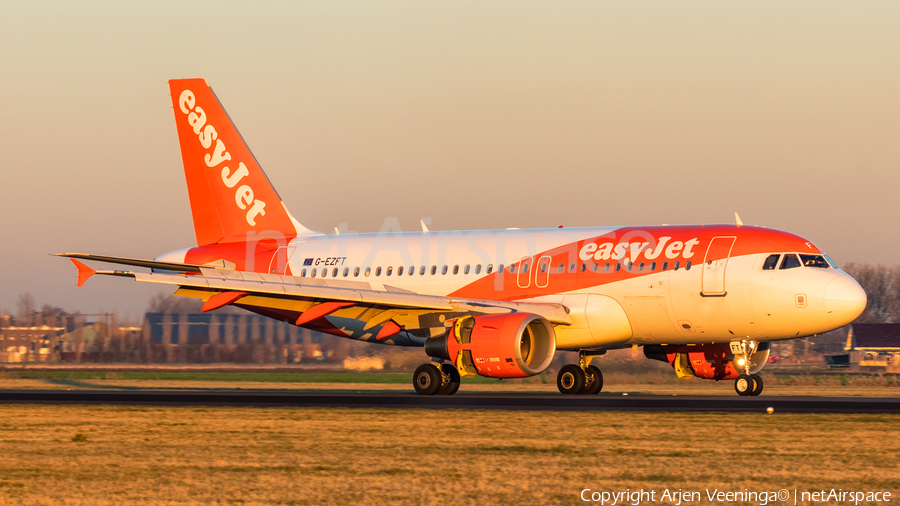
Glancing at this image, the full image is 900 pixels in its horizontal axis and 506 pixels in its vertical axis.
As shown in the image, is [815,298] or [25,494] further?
[815,298]

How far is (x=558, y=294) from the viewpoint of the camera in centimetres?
3062

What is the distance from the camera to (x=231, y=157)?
38812mm

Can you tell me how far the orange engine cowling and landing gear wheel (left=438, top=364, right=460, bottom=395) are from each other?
1.04 m

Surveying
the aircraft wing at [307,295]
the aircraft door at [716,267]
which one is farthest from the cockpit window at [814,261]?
the aircraft wing at [307,295]

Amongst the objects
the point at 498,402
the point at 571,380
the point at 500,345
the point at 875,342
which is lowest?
the point at 498,402

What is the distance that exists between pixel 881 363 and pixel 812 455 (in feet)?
220

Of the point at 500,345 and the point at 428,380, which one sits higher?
the point at 500,345

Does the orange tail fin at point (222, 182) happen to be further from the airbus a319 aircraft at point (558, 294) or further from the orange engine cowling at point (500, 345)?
the orange engine cowling at point (500, 345)

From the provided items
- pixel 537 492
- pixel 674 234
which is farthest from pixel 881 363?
pixel 537 492

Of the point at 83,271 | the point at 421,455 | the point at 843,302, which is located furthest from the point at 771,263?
the point at 83,271

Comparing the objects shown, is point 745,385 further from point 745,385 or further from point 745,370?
point 745,370

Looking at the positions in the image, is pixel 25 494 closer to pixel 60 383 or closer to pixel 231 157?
pixel 231 157

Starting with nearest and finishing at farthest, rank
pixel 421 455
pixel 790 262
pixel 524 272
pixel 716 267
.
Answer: pixel 421 455, pixel 790 262, pixel 716 267, pixel 524 272

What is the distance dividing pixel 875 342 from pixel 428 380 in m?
61.0
